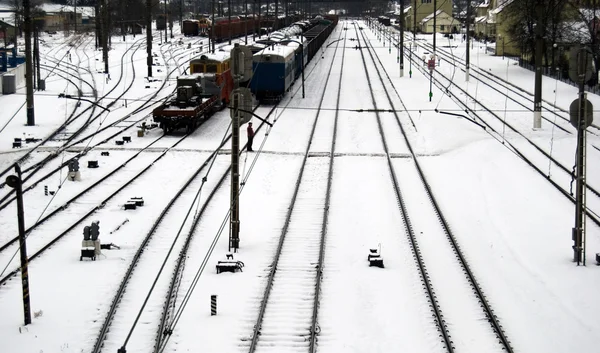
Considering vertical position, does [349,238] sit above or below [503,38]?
below

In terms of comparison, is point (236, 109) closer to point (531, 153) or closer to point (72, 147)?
point (72, 147)

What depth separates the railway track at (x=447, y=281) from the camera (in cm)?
1310

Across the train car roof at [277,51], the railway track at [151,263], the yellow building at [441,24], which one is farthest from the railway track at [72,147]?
the yellow building at [441,24]

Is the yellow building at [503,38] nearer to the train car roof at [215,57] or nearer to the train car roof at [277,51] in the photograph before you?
the train car roof at [277,51]

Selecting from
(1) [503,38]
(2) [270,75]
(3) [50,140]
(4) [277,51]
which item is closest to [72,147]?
(3) [50,140]

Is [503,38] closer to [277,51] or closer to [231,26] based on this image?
[231,26]

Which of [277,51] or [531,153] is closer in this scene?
[531,153]

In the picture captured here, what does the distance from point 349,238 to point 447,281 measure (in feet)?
11.3

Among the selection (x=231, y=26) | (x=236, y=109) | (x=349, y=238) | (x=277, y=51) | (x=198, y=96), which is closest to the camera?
(x=236, y=109)

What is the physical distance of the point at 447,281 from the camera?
52.0 ft

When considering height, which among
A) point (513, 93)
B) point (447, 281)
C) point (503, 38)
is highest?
point (503, 38)

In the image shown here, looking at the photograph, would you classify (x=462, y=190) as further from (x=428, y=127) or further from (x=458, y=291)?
(x=428, y=127)

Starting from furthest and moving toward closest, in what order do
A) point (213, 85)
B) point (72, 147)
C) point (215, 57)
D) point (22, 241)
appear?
point (215, 57), point (213, 85), point (72, 147), point (22, 241)

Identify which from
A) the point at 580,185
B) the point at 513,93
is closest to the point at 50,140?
the point at 580,185
